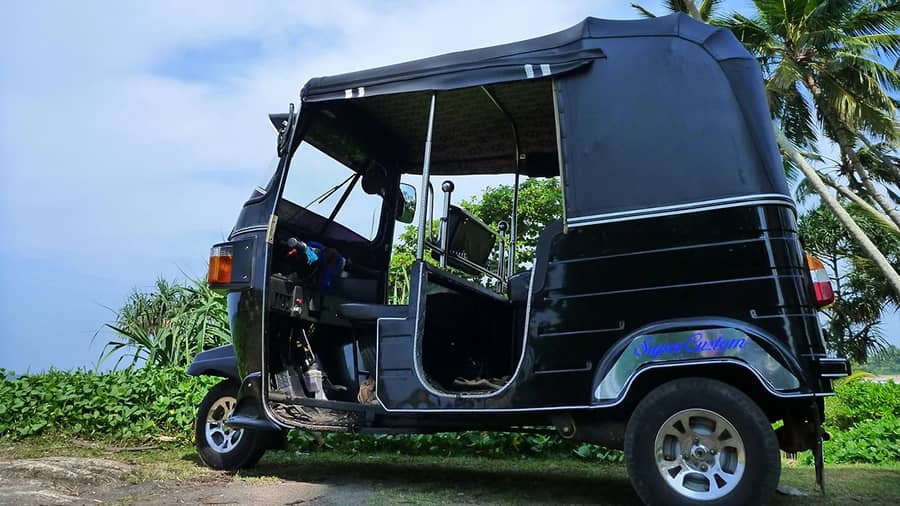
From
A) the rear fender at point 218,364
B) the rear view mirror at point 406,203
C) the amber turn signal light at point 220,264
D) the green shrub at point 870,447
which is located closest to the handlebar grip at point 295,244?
the amber turn signal light at point 220,264

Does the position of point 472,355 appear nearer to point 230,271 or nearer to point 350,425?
point 350,425

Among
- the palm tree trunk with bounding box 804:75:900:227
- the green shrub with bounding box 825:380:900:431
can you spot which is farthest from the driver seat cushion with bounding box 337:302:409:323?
the palm tree trunk with bounding box 804:75:900:227

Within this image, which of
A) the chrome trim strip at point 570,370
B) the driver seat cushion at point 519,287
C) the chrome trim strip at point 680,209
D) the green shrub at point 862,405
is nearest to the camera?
the chrome trim strip at point 680,209

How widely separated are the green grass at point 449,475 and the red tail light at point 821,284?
1.19 metres

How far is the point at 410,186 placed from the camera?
6434mm

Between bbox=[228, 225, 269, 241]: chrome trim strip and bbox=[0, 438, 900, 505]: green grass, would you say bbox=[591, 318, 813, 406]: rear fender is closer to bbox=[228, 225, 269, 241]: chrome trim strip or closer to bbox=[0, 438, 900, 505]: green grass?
bbox=[0, 438, 900, 505]: green grass

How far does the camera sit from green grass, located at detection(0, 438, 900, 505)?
173 inches

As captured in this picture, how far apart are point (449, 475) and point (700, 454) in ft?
7.59

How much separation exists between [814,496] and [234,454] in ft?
12.6

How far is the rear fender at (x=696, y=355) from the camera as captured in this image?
3420mm

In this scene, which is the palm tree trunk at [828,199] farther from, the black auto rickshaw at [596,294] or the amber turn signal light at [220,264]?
the amber turn signal light at [220,264]

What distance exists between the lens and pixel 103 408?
6.94 m

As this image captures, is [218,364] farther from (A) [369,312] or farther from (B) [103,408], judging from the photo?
(B) [103,408]

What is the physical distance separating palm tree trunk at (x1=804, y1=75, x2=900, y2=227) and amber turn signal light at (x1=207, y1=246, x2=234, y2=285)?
1453 centimetres
